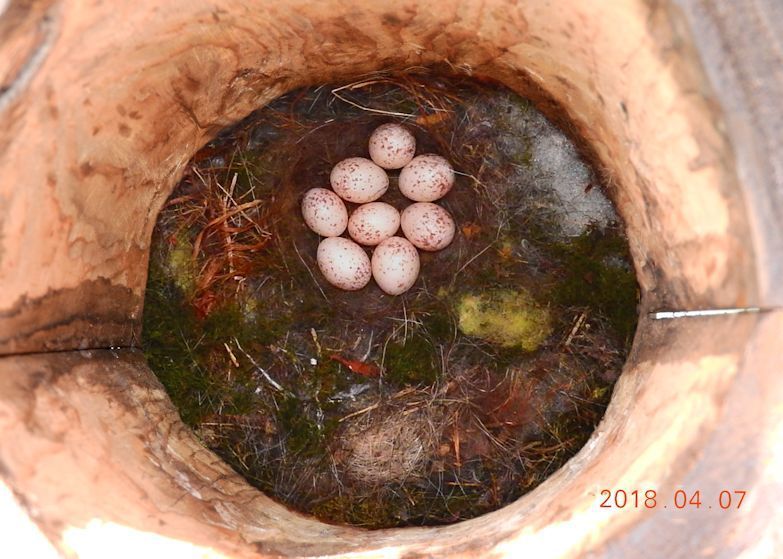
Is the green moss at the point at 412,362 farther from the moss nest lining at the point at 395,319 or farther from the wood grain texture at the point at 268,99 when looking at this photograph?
the wood grain texture at the point at 268,99

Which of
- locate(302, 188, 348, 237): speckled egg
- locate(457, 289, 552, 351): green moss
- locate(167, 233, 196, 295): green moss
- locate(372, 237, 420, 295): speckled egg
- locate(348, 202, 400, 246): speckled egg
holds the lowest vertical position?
locate(457, 289, 552, 351): green moss

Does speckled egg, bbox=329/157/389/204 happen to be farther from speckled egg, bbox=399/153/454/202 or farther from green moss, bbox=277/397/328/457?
green moss, bbox=277/397/328/457

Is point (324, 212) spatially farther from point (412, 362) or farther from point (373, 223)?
point (412, 362)

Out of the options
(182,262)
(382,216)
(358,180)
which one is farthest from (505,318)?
(182,262)

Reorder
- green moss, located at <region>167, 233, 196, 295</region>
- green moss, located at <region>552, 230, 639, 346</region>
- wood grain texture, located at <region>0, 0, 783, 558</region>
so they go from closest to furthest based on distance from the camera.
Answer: wood grain texture, located at <region>0, 0, 783, 558</region> → green moss, located at <region>552, 230, 639, 346</region> → green moss, located at <region>167, 233, 196, 295</region>

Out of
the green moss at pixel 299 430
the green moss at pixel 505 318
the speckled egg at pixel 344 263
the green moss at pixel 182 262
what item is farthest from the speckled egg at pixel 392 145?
the green moss at pixel 299 430

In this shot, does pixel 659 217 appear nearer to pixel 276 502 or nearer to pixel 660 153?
pixel 660 153

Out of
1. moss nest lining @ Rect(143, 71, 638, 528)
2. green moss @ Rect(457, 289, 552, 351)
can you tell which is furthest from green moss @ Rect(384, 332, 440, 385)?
green moss @ Rect(457, 289, 552, 351)
